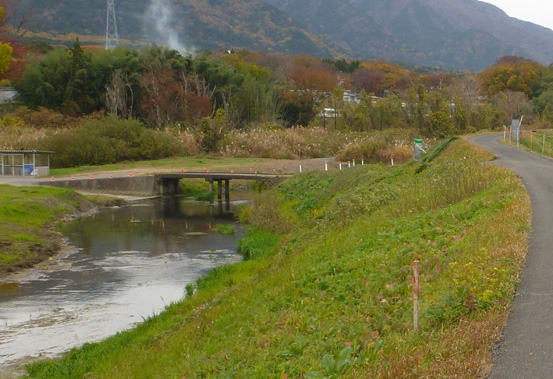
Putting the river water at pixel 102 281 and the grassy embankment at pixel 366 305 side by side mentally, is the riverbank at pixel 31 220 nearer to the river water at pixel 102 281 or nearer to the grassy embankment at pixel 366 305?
the river water at pixel 102 281

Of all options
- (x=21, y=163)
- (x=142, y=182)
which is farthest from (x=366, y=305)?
(x=21, y=163)

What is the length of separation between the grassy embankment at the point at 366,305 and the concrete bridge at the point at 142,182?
2438 cm

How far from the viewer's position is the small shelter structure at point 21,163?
4672 cm

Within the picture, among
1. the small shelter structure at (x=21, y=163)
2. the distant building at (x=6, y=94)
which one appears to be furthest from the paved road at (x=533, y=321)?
the distant building at (x=6, y=94)

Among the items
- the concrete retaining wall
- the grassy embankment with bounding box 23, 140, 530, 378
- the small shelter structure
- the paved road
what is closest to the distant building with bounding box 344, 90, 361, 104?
the concrete retaining wall

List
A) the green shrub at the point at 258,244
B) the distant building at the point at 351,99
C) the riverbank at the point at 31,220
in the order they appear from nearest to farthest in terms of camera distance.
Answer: the riverbank at the point at 31,220
the green shrub at the point at 258,244
the distant building at the point at 351,99

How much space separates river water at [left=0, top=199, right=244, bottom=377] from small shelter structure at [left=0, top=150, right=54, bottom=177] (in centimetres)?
1396

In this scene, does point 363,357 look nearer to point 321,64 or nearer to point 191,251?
point 191,251

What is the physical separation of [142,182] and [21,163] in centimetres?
857

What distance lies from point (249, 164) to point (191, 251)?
88.7ft

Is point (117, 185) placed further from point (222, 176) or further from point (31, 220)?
point (31, 220)

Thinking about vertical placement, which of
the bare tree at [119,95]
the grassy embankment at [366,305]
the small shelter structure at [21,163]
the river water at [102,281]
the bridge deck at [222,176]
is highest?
the bare tree at [119,95]

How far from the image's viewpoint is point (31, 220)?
30609mm

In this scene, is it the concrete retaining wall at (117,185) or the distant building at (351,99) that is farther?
the distant building at (351,99)
